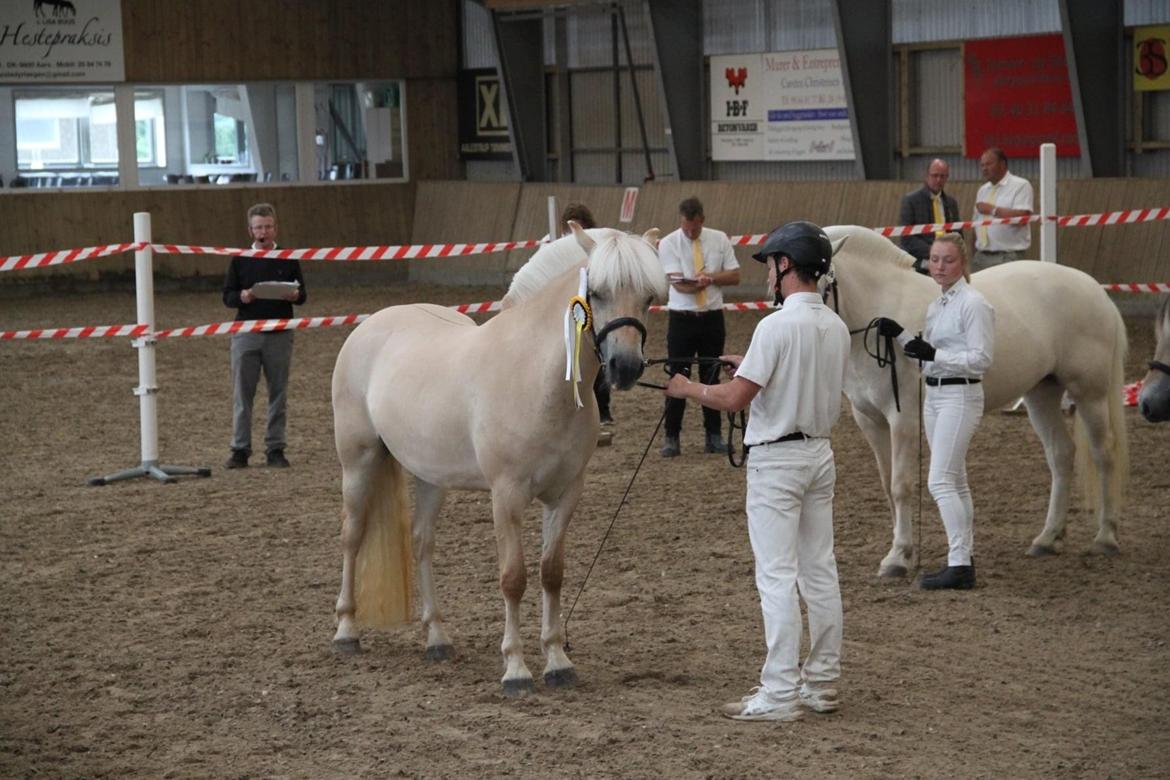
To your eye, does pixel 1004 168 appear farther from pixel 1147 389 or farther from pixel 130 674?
pixel 130 674

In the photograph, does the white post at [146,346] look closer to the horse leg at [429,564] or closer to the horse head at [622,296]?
the horse leg at [429,564]

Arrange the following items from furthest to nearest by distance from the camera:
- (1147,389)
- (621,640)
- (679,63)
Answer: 1. (679,63)
2. (1147,389)
3. (621,640)

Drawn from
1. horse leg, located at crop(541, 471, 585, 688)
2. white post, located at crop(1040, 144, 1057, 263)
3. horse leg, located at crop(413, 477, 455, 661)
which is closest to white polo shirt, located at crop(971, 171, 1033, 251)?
white post, located at crop(1040, 144, 1057, 263)

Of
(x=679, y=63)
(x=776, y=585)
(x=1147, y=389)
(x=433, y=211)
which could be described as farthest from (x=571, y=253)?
(x=433, y=211)

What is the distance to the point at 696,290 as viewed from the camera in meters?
11.1

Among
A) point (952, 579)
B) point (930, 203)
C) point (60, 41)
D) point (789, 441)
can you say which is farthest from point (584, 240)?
point (60, 41)

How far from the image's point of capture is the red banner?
1820 centimetres

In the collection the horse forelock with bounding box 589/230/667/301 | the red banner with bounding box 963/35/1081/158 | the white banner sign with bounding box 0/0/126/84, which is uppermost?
the white banner sign with bounding box 0/0/126/84

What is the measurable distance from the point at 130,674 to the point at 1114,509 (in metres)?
5.10

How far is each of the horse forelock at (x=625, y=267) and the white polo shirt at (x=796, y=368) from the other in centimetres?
44

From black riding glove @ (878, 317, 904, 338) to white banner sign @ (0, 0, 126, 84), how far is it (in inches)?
734

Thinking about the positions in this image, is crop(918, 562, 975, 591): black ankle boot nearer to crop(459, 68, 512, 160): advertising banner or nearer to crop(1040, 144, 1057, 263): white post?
crop(1040, 144, 1057, 263): white post

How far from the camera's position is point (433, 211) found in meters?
25.5

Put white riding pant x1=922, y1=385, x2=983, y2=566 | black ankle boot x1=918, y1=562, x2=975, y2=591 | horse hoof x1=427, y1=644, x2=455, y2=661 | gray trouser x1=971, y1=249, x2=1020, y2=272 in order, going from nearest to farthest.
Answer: horse hoof x1=427, y1=644, x2=455, y2=661 → white riding pant x1=922, y1=385, x2=983, y2=566 → black ankle boot x1=918, y1=562, x2=975, y2=591 → gray trouser x1=971, y1=249, x2=1020, y2=272
